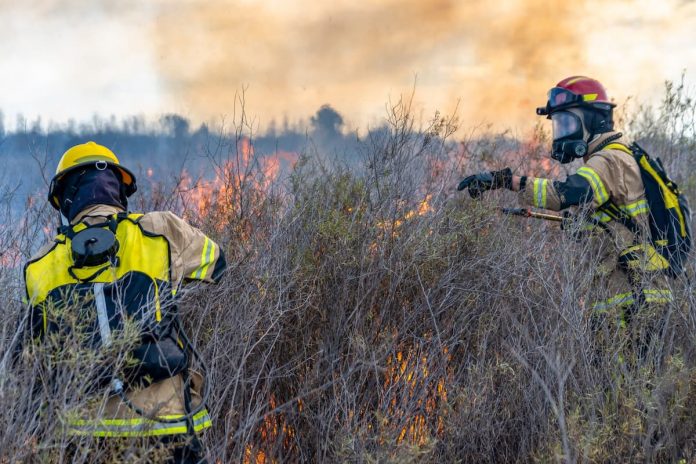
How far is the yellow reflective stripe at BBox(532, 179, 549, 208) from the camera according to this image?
453cm

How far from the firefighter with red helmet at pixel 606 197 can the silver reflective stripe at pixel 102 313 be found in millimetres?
2657

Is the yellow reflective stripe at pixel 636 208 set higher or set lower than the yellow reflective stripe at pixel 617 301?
higher

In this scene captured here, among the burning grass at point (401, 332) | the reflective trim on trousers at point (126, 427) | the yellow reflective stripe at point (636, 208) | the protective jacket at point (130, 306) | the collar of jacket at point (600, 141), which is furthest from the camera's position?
the collar of jacket at point (600, 141)

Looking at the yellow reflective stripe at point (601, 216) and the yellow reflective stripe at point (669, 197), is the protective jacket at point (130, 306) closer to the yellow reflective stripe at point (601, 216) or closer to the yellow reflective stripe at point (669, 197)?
the yellow reflective stripe at point (601, 216)

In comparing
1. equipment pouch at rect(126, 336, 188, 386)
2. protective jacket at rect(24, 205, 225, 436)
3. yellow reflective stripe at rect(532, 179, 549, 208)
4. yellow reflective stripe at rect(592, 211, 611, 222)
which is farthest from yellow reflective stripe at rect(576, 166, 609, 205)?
equipment pouch at rect(126, 336, 188, 386)

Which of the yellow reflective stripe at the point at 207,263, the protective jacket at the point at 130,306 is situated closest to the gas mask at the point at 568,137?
the yellow reflective stripe at the point at 207,263

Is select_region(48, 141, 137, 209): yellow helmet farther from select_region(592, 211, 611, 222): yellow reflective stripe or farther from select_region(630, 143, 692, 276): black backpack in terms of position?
select_region(630, 143, 692, 276): black backpack

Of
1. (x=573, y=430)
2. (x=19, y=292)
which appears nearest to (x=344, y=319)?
(x=573, y=430)

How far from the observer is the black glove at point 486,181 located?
464 centimetres

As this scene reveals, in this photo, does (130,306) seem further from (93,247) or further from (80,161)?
(80,161)

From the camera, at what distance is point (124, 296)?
277 cm

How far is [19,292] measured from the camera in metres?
3.79

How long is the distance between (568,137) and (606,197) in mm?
686

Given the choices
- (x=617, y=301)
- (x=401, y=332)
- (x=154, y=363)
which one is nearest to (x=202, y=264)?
(x=154, y=363)
